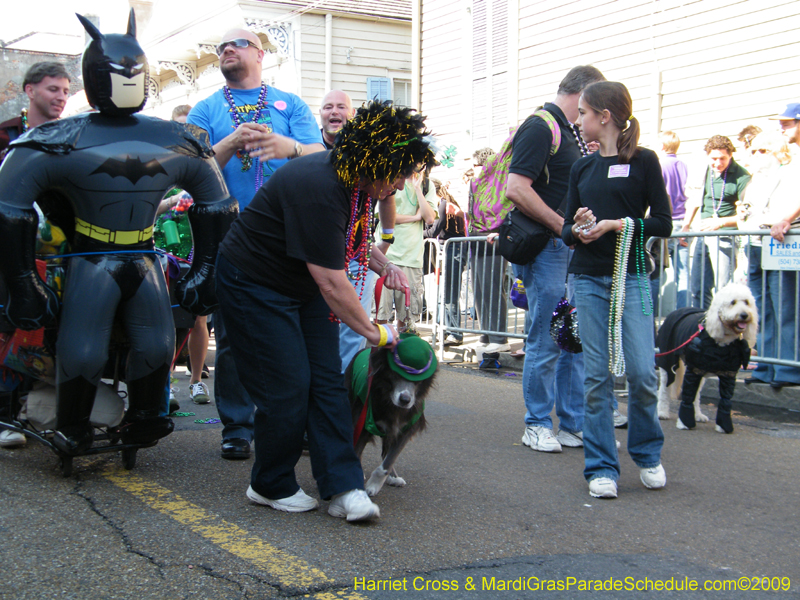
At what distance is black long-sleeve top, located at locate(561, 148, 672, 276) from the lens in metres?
3.97

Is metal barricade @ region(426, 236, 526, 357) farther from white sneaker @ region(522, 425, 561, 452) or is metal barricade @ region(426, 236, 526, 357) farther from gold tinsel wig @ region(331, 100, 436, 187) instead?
gold tinsel wig @ region(331, 100, 436, 187)

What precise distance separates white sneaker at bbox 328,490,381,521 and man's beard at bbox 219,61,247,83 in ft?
8.41

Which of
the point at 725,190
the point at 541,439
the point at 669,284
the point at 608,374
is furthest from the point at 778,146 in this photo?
the point at 608,374

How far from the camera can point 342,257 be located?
3242mm

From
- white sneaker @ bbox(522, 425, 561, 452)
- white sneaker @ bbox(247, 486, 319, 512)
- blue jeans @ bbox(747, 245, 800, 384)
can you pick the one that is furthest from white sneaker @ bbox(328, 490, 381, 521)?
blue jeans @ bbox(747, 245, 800, 384)

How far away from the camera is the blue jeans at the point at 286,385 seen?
11.1ft

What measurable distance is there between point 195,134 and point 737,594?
3.17 metres

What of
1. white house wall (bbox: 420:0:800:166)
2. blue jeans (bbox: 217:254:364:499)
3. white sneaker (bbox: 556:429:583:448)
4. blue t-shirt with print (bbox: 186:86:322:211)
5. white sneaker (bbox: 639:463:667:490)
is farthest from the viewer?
white house wall (bbox: 420:0:800:166)

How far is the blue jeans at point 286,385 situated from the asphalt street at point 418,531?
0.21 metres

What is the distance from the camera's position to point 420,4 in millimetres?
17359

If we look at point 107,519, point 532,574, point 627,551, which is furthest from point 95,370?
point 627,551

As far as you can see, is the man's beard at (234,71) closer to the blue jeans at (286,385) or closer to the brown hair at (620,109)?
the blue jeans at (286,385)

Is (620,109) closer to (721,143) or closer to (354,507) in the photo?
(354,507)

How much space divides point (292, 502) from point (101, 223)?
5.20ft
